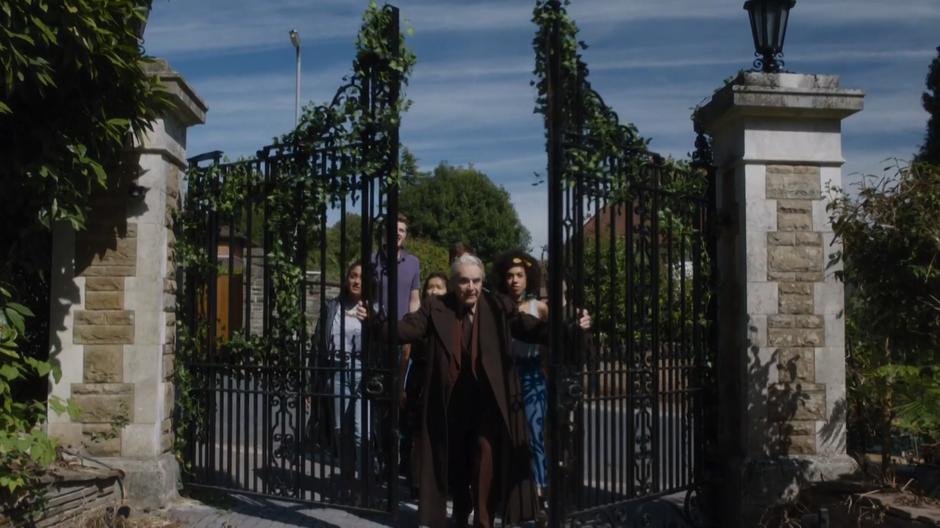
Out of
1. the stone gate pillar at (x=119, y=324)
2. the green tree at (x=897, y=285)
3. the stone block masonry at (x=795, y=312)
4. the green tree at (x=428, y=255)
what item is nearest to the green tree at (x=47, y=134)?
the stone gate pillar at (x=119, y=324)

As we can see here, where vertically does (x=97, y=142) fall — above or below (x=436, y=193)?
below

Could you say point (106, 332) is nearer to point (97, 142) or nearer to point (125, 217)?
point (125, 217)

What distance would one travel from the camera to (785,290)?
6668 mm

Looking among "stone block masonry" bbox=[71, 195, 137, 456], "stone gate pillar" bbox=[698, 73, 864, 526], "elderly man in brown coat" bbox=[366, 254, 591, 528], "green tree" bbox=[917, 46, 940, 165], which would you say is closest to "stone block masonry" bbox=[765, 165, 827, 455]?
"stone gate pillar" bbox=[698, 73, 864, 526]

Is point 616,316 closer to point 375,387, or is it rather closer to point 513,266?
point 513,266

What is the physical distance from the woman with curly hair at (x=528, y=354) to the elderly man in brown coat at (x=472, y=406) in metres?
0.84

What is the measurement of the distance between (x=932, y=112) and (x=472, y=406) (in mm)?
15903

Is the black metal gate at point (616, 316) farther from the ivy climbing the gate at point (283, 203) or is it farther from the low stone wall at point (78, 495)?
the low stone wall at point (78, 495)

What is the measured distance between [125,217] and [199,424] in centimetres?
157

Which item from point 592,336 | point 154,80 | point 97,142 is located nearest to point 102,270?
point 97,142

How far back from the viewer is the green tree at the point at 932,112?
18391 millimetres

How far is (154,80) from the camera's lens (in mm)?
6430

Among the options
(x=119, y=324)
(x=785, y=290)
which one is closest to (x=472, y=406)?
(x=785, y=290)

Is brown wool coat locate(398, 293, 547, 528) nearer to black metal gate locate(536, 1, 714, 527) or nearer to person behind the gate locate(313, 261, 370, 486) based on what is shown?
black metal gate locate(536, 1, 714, 527)
